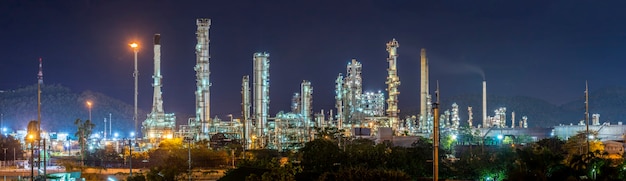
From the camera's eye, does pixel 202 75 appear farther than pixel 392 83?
No

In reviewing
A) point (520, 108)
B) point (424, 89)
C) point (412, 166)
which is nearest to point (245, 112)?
point (424, 89)

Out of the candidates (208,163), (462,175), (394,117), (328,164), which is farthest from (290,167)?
(394,117)

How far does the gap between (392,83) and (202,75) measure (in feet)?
51.4

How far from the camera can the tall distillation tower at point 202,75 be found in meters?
49.0

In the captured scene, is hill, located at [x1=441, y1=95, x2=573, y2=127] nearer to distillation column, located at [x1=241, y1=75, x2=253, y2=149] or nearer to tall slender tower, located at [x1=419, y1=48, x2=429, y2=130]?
tall slender tower, located at [x1=419, y1=48, x2=429, y2=130]

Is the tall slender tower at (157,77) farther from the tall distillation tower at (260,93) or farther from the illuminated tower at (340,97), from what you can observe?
the illuminated tower at (340,97)

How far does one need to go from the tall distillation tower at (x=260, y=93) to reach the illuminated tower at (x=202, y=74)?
140 inches

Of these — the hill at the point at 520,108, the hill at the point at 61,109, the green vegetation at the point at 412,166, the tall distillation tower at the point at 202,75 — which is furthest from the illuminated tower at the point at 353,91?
the hill at the point at 520,108

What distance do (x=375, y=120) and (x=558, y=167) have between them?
3490cm

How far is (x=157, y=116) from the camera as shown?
52.8m

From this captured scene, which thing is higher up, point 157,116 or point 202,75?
point 202,75

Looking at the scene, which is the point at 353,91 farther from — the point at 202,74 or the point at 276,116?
the point at 202,74

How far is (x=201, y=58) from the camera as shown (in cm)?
4919

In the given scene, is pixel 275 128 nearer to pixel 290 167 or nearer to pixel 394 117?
pixel 394 117
